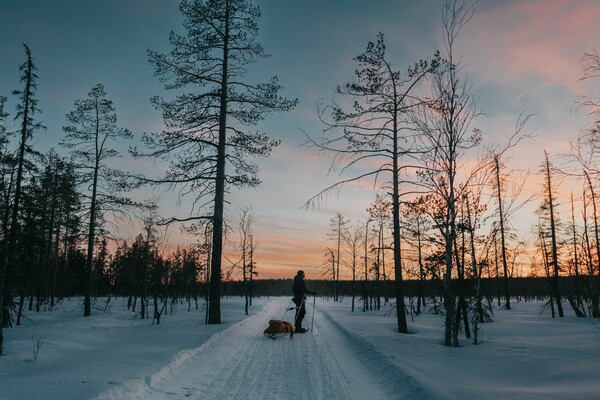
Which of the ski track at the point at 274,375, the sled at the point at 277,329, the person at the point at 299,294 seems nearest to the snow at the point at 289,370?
the ski track at the point at 274,375

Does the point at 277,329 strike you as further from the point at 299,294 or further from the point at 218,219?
the point at 218,219

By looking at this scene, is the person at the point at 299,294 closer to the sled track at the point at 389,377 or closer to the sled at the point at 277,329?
the sled at the point at 277,329

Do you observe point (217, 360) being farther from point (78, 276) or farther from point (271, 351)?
point (78, 276)

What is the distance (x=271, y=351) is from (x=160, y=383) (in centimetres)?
401

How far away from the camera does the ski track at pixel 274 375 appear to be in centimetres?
601

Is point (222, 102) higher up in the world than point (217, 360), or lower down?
higher up

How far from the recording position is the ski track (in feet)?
19.7

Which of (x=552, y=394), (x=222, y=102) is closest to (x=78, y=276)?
(x=222, y=102)

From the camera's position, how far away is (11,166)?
18.8 m

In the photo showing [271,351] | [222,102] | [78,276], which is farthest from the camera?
[78,276]

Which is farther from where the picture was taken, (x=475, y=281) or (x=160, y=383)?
(x=475, y=281)

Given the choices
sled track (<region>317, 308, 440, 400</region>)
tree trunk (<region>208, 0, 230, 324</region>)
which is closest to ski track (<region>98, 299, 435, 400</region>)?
sled track (<region>317, 308, 440, 400</region>)

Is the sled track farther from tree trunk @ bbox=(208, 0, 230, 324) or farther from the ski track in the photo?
tree trunk @ bbox=(208, 0, 230, 324)

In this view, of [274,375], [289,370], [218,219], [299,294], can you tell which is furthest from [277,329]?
[218,219]
